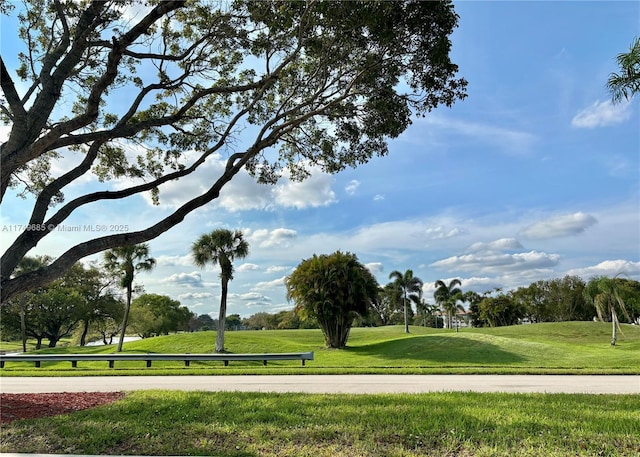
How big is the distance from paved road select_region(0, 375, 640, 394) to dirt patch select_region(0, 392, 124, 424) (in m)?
2.09

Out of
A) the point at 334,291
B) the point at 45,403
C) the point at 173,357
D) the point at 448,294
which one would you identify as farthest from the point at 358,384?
the point at 448,294

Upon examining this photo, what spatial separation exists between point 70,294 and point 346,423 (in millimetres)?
50607

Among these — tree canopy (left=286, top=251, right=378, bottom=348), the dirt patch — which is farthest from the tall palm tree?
the dirt patch

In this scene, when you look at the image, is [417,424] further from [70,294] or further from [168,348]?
[70,294]

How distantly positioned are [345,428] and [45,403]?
6469mm

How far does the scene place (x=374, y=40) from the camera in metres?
9.68

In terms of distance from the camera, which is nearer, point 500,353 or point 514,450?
point 514,450

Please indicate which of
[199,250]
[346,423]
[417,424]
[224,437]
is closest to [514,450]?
[417,424]

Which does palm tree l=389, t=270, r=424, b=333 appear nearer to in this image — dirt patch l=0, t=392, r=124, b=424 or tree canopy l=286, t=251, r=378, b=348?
tree canopy l=286, t=251, r=378, b=348

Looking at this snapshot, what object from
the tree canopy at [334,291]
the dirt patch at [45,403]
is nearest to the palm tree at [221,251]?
the tree canopy at [334,291]

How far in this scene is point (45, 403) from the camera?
880 cm

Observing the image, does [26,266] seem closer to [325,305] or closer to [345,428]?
[325,305]

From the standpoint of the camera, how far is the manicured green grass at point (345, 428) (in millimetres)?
5547

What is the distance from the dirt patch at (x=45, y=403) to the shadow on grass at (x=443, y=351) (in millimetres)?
17465
